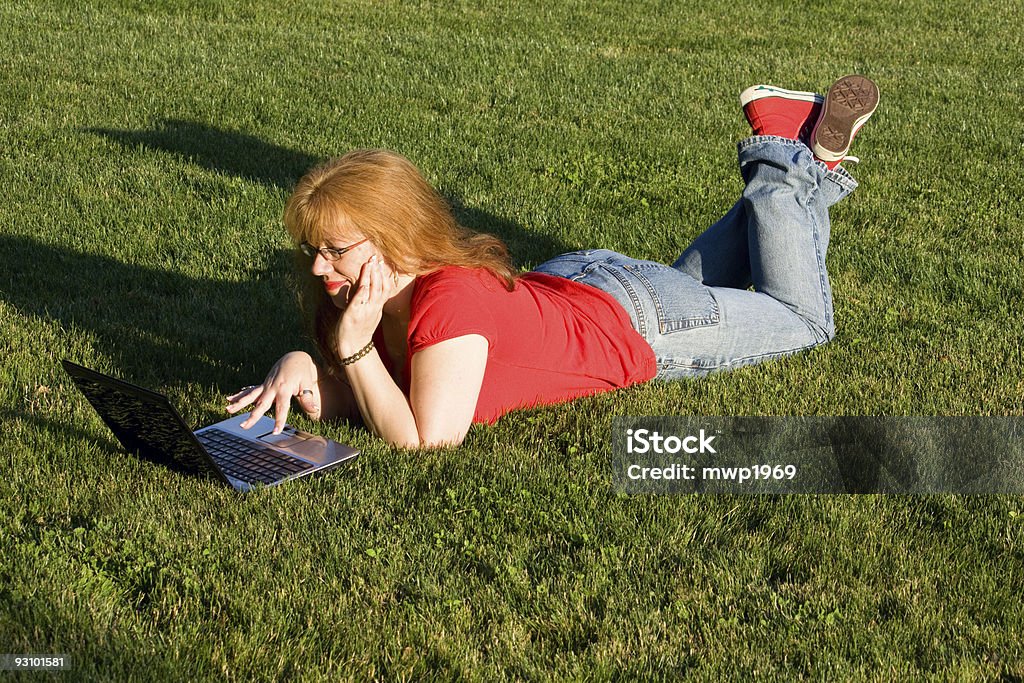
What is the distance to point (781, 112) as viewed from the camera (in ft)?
21.3

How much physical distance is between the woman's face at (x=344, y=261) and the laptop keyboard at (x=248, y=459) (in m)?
0.74

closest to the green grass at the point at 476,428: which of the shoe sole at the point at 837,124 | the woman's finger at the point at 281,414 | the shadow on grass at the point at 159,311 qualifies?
the shadow on grass at the point at 159,311

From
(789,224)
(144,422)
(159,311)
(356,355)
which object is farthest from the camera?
(159,311)

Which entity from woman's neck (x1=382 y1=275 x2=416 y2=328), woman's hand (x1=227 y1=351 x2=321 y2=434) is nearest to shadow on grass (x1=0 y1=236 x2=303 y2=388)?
woman's neck (x1=382 y1=275 x2=416 y2=328)

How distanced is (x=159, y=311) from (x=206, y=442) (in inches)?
75.6

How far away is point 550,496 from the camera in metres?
4.65

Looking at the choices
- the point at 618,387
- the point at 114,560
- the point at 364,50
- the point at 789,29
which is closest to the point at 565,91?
the point at 364,50

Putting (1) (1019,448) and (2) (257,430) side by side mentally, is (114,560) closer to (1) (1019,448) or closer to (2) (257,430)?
(2) (257,430)

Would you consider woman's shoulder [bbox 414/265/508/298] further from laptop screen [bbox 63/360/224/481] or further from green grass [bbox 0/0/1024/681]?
laptop screen [bbox 63/360/224/481]

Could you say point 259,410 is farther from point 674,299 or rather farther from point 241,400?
point 674,299

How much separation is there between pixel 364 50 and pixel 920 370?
8.87m

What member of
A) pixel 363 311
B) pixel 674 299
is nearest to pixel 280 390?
pixel 363 311

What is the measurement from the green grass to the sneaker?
1176 mm

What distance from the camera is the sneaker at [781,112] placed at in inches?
254
